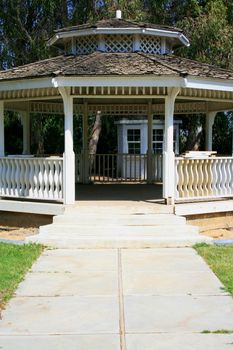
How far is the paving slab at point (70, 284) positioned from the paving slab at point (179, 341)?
1.55 metres

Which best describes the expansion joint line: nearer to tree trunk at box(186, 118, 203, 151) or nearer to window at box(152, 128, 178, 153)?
window at box(152, 128, 178, 153)

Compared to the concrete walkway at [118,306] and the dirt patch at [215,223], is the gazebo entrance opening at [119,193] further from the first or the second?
the concrete walkway at [118,306]

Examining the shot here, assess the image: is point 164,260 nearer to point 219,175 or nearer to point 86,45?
point 219,175

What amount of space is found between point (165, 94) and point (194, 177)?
207 centimetres

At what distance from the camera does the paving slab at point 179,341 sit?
4.84 metres

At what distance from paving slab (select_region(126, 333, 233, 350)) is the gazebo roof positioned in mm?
6998

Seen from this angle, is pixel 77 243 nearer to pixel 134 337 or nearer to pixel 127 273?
pixel 127 273

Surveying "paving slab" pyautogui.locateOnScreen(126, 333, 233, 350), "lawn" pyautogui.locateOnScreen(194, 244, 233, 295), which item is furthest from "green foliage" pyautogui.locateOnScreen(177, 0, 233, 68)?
"paving slab" pyautogui.locateOnScreen(126, 333, 233, 350)

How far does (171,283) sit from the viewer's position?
280 inches

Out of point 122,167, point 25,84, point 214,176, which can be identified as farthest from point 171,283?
point 122,167

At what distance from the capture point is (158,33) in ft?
45.4

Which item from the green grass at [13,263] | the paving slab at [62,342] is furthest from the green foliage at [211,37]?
the paving slab at [62,342]

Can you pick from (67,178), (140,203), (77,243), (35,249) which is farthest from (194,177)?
(35,249)

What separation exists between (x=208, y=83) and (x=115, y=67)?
2.17 m
